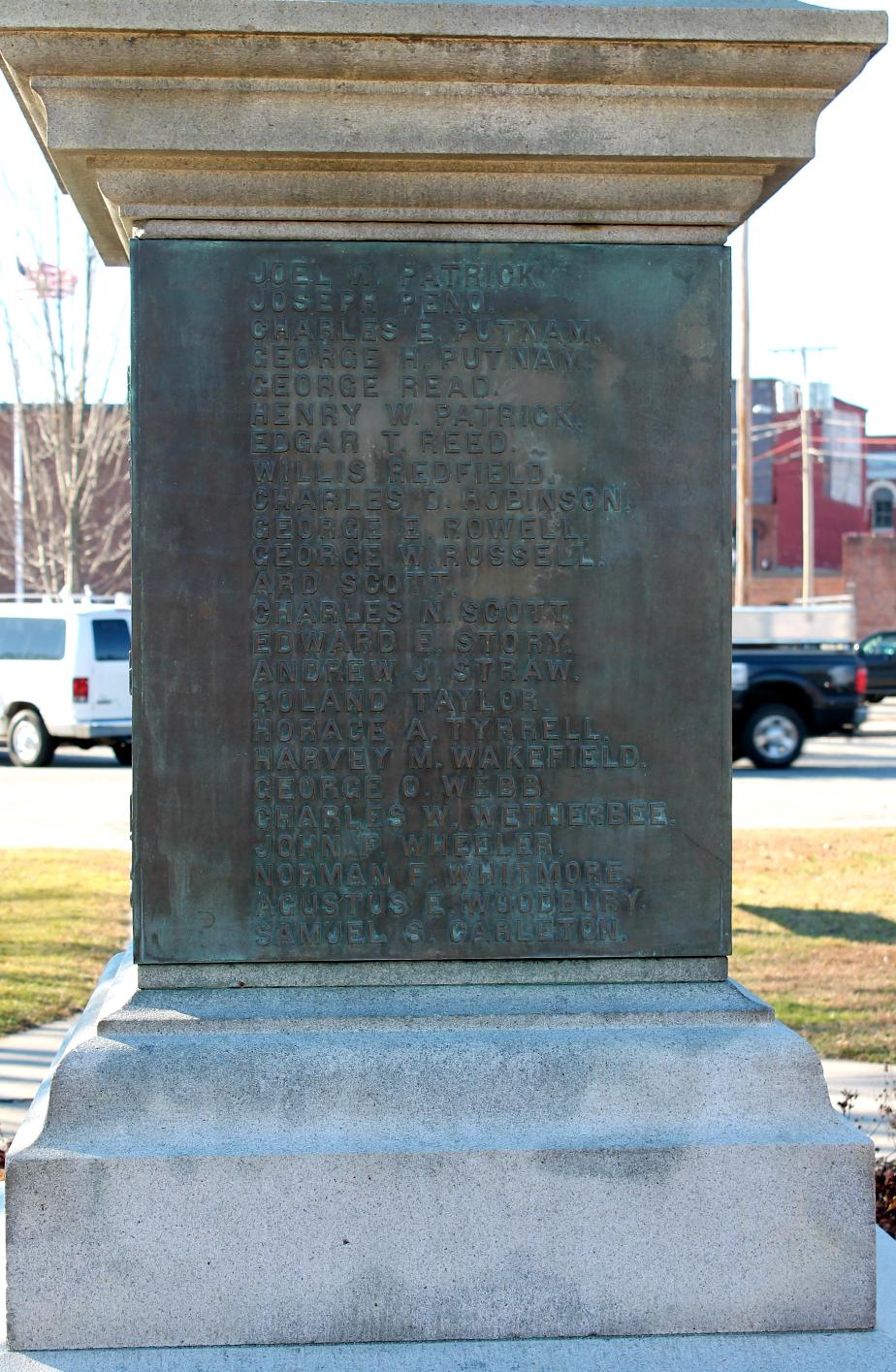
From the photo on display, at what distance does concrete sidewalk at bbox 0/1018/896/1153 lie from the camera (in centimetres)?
535

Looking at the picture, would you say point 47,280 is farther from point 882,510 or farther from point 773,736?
point 882,510

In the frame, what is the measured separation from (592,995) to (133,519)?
1513 millimetres

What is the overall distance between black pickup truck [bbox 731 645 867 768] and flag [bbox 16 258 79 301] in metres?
12.9

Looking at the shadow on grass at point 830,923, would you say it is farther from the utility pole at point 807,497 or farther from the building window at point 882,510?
the building window at point 882,510

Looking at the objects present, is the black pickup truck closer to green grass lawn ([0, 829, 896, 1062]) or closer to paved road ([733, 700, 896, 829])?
paved road ([733, 700, 896, 829])

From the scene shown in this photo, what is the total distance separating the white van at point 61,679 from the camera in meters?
20.1

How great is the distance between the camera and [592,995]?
3.47 m

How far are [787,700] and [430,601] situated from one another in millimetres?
17111

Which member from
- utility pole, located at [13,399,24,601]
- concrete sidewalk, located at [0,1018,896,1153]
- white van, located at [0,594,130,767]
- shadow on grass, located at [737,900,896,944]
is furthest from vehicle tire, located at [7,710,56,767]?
concrete sidewalk, located at [0,1018,896,1153]

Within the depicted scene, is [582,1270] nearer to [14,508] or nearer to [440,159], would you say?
[440,159]

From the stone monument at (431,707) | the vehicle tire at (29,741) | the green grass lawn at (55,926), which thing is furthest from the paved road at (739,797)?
the stone monument at (431,707)

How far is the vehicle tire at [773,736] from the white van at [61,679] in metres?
8.18

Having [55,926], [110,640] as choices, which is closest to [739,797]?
[55,926]

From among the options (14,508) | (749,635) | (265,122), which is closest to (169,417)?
(265,122)
